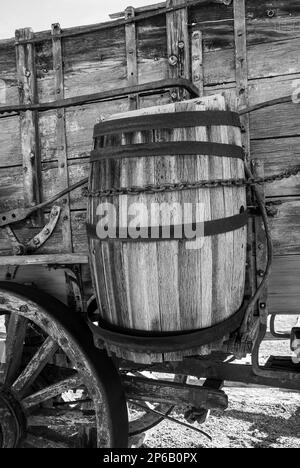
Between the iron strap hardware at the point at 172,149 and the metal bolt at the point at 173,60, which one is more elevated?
the metal bolt at the point at 173,60

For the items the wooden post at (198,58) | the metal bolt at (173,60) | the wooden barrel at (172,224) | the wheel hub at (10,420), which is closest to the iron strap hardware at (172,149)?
the wooden barrel at (172,224)

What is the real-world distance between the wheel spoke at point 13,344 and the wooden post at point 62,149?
476mm

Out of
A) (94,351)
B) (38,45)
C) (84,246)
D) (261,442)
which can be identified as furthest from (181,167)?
(261,442)

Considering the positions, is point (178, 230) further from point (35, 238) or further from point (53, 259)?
point (35, 238)

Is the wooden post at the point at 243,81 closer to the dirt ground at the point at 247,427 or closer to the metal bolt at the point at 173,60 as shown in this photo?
the metal bolt at the point at 173,60

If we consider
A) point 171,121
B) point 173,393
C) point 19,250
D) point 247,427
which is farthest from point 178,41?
point 247,427

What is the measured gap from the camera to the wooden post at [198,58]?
204 centimetres

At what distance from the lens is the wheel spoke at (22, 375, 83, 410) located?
2180mm

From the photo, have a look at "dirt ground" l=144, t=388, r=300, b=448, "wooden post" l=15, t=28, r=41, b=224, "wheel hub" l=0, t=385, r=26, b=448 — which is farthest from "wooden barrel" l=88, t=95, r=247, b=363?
"dirt ground" l=144, t=388, r=300, b=448

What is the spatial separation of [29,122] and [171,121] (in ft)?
3.19

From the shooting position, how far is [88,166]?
7.29 feet

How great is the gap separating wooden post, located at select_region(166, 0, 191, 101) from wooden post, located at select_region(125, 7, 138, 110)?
18 cm

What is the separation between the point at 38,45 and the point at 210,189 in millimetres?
1340
